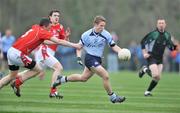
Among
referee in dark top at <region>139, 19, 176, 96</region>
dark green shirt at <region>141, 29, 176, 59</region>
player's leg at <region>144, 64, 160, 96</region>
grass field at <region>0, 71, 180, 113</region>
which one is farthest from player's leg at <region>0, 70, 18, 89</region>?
dark green shirt at <region>141, 29, 176, 59</region>

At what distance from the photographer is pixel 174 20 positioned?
227 feet

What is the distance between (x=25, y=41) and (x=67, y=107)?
8.65 ft

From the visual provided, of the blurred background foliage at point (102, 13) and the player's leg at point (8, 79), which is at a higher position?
the player's leg at point (8, 79)

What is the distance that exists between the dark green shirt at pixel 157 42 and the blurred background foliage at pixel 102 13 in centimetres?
4011

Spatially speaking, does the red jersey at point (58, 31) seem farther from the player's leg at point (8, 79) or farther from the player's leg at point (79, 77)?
the player's leg at point (8, 79)

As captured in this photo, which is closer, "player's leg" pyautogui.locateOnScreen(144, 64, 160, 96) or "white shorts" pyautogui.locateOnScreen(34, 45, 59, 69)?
"white shorts" pyautogui.locateOnScreen(34, 45, 59, 69)

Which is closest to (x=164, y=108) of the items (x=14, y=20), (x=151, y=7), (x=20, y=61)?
(x=20, y=61)

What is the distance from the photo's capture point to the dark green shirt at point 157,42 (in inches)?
965

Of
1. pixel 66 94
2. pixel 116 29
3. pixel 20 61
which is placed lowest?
pixel 116 29

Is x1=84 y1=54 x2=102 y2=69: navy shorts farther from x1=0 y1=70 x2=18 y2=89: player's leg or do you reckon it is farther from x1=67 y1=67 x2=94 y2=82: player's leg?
x1=0 y1=70 x2=18 y2=89: player's leg

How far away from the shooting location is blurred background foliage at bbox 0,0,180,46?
66.1 meters

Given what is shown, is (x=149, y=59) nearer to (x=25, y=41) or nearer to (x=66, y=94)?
(x=66, y=94)

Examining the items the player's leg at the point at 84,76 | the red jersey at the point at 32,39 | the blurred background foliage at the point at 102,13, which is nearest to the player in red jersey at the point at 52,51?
the player's leg at the point at 84,76

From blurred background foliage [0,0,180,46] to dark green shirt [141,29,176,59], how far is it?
40113 mm
